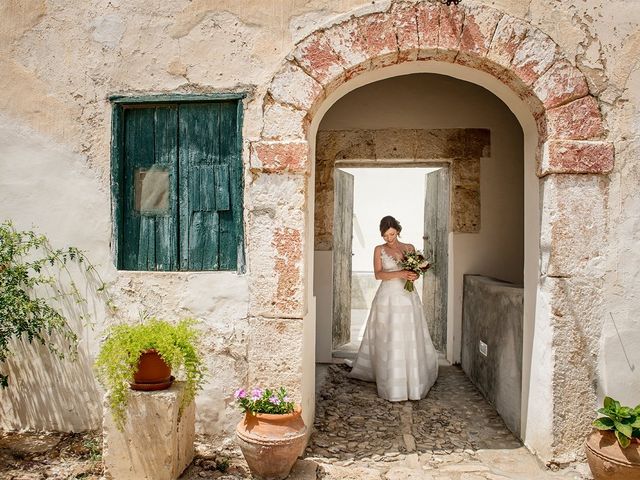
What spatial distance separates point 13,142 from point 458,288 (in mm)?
4520

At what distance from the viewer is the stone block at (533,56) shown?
3.60m

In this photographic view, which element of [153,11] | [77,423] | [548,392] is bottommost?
[77,423]

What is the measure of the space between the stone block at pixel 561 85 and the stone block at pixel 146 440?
309 centimetres

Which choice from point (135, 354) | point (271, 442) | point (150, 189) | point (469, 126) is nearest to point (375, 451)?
point (271, 442)

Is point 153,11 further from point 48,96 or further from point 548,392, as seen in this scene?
point 548,392

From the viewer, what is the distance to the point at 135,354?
3.31 metres

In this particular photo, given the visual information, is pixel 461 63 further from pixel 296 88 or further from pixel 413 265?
pixel 413 265

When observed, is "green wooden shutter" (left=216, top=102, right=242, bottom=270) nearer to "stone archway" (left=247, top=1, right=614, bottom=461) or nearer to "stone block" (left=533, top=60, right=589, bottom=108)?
"stone archway" (left=247, top=1, right=614, bottom=461)

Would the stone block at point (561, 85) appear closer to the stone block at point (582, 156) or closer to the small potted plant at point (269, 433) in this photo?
the stone block at point (582, 156)

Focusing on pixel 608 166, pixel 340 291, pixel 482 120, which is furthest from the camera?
pixel 340 291

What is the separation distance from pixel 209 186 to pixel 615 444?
3.09 m

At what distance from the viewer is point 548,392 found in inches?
142

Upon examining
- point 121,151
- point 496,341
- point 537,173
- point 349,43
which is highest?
point 349,43

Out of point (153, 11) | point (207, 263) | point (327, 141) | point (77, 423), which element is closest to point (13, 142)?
point (153, 11)
